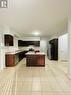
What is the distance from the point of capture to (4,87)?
511 cm

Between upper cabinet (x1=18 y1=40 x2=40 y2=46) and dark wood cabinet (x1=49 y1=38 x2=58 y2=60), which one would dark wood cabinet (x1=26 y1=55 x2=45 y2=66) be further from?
upper cabinet (x1=18 y1=40 x2=40 y2=46)

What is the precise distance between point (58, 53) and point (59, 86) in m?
9.08

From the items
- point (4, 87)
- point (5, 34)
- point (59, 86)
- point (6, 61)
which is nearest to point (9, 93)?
point (4, 87)

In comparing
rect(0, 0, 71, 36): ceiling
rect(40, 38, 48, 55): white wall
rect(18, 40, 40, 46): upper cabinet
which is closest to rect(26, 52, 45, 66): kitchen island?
rect(0, 0, 71, 36): ceiling

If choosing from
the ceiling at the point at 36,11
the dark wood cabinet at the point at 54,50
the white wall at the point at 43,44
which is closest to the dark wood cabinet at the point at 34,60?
the ceiling at the point at 36,11

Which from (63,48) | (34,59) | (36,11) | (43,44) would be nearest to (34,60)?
(34,59)

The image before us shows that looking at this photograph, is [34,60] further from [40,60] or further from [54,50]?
[54,50]

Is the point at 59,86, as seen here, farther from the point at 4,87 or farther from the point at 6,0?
the point at 6,0

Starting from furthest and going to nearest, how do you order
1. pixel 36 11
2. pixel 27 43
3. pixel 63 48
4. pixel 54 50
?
1. pixel 27 43
2. pixel 54 50
3. pixel 63 48
4. pixel 36 11

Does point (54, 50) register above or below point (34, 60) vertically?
above

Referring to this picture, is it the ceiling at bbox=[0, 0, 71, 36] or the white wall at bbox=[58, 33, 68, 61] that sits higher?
the ceiling at bbox=[0, 0, 71, 36]

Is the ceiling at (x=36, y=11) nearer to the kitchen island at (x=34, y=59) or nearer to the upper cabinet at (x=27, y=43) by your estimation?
the kitchen island at (x=34, y=59)

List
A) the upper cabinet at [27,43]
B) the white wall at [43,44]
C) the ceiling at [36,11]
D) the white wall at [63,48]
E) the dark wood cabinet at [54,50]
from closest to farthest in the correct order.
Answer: the ceiling at [36,11], the white wall at [63,48], the dark wood cabinet at [54,50], the upper cabinet at [27,43], the white wall at [43,44]

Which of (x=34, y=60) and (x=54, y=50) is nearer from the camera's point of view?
(x=34, y=60)
